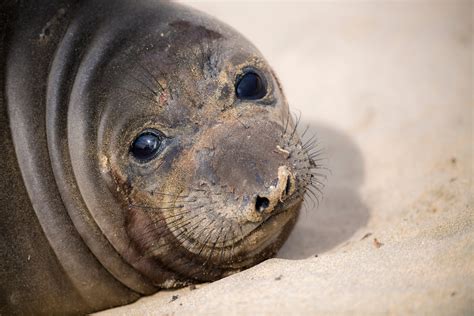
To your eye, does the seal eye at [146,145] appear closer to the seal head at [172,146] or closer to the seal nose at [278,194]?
the seal head at [172,146]

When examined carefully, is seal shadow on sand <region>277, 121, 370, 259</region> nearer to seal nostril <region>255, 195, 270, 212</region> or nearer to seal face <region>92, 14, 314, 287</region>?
seal face <region>92, 14, 314, 287</region>

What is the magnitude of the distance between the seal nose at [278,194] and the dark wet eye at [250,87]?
562 millimetres

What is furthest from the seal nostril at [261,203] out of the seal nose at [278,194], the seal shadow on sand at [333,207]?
the seal shadow on sand at [333,207]

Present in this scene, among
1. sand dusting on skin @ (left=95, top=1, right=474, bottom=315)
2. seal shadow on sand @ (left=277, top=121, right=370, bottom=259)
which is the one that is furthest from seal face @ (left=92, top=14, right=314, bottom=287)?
seal shadow on sand @ (left=277, top=121, right=370, bottom=259)

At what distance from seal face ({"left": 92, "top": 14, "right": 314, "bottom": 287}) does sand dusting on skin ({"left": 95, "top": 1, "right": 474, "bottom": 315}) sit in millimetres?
164

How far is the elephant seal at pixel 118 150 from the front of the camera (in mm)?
2832

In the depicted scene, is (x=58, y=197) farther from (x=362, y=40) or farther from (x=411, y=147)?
(x=362, y=40)

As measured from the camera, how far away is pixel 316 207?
3.93m

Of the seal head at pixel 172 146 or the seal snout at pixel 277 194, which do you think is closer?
the seal snout at pixel 277 194

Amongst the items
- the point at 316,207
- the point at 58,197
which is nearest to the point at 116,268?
the point at 58,197

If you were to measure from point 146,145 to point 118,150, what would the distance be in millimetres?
132

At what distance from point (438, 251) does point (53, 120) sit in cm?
181

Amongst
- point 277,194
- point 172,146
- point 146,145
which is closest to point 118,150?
point 146,145

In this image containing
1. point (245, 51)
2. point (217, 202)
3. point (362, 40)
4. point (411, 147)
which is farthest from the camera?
point (362, 40)
